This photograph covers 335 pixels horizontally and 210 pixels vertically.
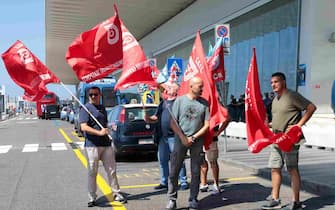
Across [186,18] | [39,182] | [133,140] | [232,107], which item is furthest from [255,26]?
[39,182]

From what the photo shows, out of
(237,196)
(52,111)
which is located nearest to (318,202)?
(237,196)

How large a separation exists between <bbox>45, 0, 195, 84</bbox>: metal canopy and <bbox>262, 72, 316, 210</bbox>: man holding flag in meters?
21.0

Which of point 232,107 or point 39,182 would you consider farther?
point 232,107

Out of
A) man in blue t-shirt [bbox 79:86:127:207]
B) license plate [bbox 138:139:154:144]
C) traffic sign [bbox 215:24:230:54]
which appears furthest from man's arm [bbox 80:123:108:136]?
traffic sign [bbox 215:24:230:54]

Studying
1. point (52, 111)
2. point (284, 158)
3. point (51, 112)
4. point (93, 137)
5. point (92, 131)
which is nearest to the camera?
point (284, 158)

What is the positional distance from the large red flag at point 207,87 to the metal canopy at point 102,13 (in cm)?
1995

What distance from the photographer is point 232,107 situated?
19734mm

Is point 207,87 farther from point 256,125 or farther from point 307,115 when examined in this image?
point 307,115

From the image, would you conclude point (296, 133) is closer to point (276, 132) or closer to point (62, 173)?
point (276, 132)

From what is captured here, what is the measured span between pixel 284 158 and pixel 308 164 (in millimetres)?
3842

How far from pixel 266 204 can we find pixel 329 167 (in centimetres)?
350

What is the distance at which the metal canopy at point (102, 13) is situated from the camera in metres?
26.0

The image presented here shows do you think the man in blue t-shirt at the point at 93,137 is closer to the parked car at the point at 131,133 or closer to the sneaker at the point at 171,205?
the sneaker at the point at 171,205

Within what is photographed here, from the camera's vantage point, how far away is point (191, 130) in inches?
214
